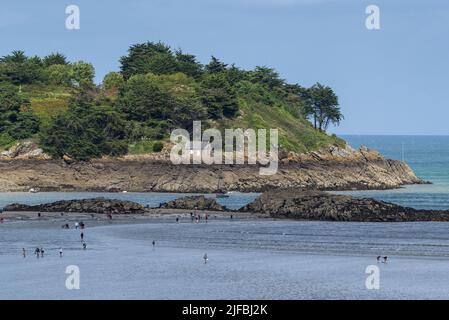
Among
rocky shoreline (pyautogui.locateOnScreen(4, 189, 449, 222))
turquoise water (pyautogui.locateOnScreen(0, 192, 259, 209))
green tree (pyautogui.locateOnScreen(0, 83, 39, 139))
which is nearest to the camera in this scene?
rocky shoreline (pyautogui.locateOnScreen(4, 189, 449, 222))

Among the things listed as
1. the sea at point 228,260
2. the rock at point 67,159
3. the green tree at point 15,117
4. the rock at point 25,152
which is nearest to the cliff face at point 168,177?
the rock at point 67,159

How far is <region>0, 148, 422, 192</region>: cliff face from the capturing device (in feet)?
537

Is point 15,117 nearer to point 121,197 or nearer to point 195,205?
point 121,197

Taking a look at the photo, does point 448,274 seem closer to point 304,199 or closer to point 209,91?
point 304,199

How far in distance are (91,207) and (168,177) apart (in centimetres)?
4585

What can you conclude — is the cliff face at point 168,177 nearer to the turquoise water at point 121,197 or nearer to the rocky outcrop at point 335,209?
the turquoise water at point 121,197

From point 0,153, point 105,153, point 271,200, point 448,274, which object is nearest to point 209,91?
point 105,153

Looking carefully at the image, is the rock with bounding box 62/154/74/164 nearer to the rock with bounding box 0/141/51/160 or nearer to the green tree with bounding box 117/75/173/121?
the rock with bounding box 0/141/51/160

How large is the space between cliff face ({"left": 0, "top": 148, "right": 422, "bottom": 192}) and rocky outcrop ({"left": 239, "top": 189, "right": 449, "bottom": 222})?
43258 millimetres

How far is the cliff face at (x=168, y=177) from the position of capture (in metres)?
164

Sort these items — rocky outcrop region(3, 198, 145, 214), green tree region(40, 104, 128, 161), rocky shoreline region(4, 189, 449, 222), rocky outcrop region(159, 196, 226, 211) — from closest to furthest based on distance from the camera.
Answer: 1. rocky shoreline region(4, 189, 449, 222)
2. rocky outcrop region(3, 198, 145, 214)
3. rocky outcrop region(159, 196, 226, 211)
4. green tree region(40, 104, 128, 161)

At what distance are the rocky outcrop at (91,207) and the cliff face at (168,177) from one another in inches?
1563

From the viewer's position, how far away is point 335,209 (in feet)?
371

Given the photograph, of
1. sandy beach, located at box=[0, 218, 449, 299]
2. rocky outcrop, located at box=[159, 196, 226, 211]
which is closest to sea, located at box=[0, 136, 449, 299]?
sandy beach, located at box=[0, 218, 449, 299]
